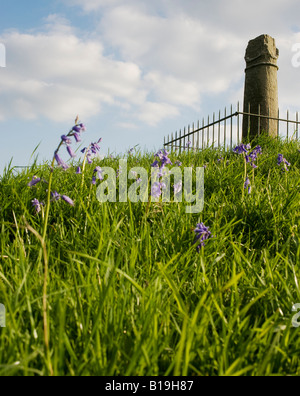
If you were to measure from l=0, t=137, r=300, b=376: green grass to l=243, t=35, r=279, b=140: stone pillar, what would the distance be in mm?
6742

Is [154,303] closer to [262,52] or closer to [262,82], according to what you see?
[262,82]

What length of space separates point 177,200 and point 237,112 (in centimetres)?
718

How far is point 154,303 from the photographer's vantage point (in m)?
1.53

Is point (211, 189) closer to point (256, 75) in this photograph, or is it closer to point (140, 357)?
point (140, 357)

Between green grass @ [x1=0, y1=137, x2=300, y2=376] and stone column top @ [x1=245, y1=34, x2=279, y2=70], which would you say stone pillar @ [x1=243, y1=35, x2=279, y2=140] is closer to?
stone column top @ [x1=245, y1=34, x2=279, y2=70]

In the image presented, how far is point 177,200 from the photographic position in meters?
3.24

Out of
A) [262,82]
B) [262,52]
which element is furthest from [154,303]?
[262,52]

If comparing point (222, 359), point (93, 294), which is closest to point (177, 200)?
point (93, 294)

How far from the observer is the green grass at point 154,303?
1268 millimetres

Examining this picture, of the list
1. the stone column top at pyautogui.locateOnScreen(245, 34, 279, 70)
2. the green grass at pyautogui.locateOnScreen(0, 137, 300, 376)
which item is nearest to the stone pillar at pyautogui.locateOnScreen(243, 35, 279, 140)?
the stone column top at pyautogui.locateOnScreen(245, 34, 279, 70)

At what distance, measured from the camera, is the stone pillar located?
916 centimetres

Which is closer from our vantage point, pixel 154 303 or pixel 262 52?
pixel 154 303

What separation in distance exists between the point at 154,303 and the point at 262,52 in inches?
367

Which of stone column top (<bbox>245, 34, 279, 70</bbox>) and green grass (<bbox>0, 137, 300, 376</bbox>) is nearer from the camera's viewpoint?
green grass (<bbox>0, 137, 300, 376</bbox>)
